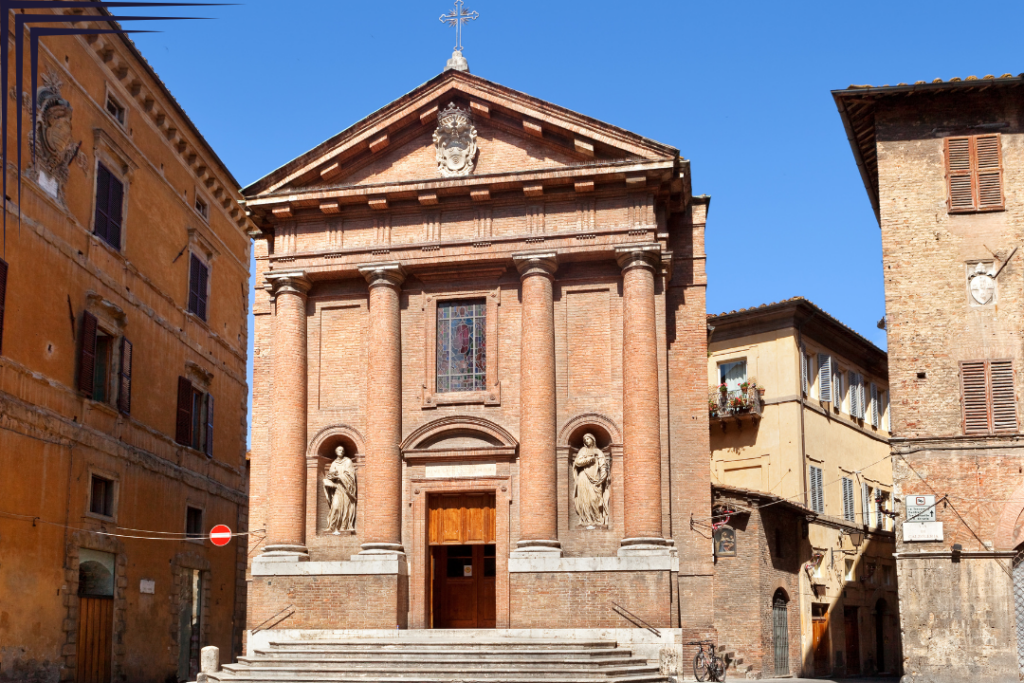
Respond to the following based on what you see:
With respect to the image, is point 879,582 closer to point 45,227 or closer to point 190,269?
point 190,269

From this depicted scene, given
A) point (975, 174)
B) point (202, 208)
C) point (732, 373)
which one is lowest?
point (732, 373)

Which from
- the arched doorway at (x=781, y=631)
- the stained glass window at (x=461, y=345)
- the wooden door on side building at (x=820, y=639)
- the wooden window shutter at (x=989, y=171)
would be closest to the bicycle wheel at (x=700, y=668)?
the stained glass window at (x=461, y=345)

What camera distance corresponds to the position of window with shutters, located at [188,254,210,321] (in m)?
30.7

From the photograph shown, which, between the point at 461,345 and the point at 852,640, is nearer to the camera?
the point at 461,345

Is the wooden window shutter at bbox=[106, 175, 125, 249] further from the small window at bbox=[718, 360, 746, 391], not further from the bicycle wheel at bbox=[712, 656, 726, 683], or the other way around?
the small window at bbox=[718, 360, 746, 391]

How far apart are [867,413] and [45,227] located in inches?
1048

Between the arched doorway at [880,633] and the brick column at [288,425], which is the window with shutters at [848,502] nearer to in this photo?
the arched doorway at [880,633]

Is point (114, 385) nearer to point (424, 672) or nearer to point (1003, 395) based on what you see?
point (424, 672)

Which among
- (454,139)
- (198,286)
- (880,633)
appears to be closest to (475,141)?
(454,139)

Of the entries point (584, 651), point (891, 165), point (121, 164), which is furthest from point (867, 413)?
point (121, 164)

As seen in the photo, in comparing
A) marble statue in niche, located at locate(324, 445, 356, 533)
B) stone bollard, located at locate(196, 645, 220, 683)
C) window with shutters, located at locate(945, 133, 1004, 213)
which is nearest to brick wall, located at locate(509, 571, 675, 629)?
marble statue in niche, located at locate(324, 445, 356, 533)

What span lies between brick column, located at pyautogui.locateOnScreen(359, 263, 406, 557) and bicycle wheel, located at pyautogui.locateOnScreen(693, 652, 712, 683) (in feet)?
19.5

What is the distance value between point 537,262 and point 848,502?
58.2 feet

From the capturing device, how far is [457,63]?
24.5 meters
